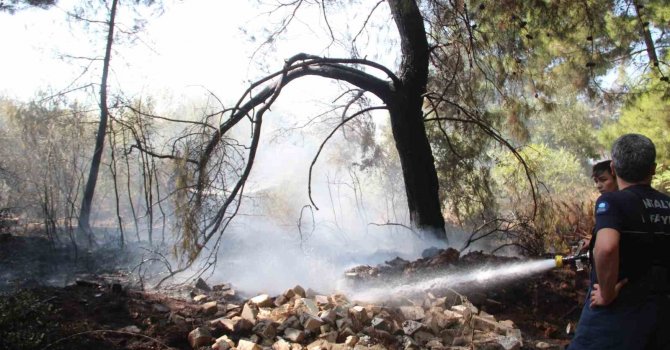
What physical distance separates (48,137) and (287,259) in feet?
21.1

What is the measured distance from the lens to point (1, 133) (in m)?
13.0

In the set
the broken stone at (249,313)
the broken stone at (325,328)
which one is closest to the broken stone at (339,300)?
the broken stone at (325,328)

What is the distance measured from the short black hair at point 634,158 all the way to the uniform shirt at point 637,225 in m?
0.08

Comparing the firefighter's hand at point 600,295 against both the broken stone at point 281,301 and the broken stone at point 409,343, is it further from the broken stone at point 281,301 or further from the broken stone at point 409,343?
the broken stone at point 281,301

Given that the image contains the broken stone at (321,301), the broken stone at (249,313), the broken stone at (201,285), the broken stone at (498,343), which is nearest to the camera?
the broken stone at (498,343)

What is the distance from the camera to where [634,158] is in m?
2.32

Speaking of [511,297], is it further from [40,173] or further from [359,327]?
[40,173]

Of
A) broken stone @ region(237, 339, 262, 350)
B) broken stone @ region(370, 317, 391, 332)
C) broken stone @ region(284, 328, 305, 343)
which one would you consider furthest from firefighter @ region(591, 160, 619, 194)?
broken stone @ region(237, 339, 262, 350)

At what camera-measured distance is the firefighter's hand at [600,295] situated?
2.27 metres

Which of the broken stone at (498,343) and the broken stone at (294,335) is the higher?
the broken stone at (294,335)

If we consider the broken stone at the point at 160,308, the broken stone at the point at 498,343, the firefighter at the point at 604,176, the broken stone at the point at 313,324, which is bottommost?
the broken stone at the point at 498,343

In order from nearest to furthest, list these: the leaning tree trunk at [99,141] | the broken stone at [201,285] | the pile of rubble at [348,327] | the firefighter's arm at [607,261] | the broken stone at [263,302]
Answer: the firefighter's arm at [607,261] → the pile of rubble at [348,327] → the broken stone at [263,302] → the broken stone at [201,285] → the leaning tree trunk at [99,141]

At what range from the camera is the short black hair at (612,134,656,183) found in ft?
7.59

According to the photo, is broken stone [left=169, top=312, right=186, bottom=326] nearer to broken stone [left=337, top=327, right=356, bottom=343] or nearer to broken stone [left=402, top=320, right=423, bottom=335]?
broken stone [left=337, top=327, right=356, bottom=343]
